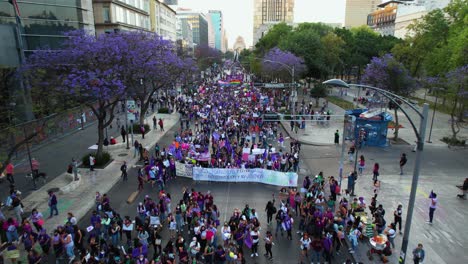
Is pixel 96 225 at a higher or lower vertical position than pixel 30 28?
lower

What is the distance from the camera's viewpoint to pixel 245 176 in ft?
66.2

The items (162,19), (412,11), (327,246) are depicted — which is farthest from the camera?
(412,11)

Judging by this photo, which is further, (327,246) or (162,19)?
(162,19)

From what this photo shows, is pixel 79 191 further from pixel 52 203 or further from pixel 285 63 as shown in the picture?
pixel 285 63

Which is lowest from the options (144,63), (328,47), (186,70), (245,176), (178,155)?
(245,176)

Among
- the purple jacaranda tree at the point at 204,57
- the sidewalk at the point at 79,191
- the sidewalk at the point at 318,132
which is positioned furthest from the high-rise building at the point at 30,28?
the purple jacaranda tree at the point at 204,57

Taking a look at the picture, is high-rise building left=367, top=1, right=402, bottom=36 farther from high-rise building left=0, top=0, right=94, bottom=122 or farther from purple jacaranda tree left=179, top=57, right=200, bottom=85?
high-rise building left=0, top=0, right=94, bottom=122

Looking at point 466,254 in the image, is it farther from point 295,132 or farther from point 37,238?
point 295,132

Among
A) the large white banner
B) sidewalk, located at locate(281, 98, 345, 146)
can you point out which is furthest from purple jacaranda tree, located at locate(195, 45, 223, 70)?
the large white banner

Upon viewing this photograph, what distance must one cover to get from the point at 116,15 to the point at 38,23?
786 inches

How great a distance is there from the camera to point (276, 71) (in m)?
55.3

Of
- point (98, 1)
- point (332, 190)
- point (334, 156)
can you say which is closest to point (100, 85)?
point (332, 190)

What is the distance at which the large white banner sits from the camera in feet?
64.1

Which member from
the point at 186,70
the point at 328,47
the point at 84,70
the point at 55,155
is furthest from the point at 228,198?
the point at 328,47
